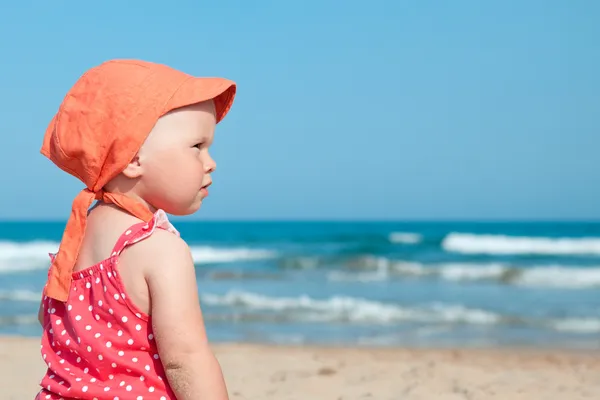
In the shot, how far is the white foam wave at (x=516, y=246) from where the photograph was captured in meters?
22.6

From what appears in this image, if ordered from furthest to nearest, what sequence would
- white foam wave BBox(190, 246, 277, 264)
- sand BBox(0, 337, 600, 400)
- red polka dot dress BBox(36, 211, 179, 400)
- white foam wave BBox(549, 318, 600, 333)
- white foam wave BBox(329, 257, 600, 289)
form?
1. white foam wave BBox(190, 246, 277, 264)
2. white foam wave BBox(329, 257, 600, 289)
3. white foam wave BBox(549, 318, 600, 333)
4. sand BBox(0, 337, 600, 400)
5. red polka dot dress BBox(36, 211, 179, 400)

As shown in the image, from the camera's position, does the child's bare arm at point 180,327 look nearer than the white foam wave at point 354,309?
Yes

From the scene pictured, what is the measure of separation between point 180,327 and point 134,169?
0.46 meters

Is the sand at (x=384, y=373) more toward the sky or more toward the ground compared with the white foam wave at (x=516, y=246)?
more toward the sky

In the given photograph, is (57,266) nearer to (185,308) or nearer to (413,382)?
(185,308)

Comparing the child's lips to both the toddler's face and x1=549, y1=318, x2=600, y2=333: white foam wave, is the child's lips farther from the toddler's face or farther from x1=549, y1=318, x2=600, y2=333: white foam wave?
x1=549, y1=318, x2=600, y2=333: white foam wave

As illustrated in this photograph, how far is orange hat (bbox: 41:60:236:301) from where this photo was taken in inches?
82.7

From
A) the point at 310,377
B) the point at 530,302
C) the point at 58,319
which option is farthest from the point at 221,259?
the point at 58,319

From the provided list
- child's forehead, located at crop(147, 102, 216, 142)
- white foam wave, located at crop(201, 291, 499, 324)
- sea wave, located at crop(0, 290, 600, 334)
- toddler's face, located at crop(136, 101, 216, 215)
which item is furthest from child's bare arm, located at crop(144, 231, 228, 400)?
white foam wave, located at crop(201, 291, 499, 324)

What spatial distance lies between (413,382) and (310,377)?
2.36 feet

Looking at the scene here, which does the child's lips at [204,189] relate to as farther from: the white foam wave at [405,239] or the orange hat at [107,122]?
the white foam wave at [405,239]

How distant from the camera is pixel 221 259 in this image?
21.6m

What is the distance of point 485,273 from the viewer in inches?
604

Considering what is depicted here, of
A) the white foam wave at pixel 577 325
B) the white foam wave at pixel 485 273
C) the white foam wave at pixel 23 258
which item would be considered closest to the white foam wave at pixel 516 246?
the white foam wave at pixel 485 273
